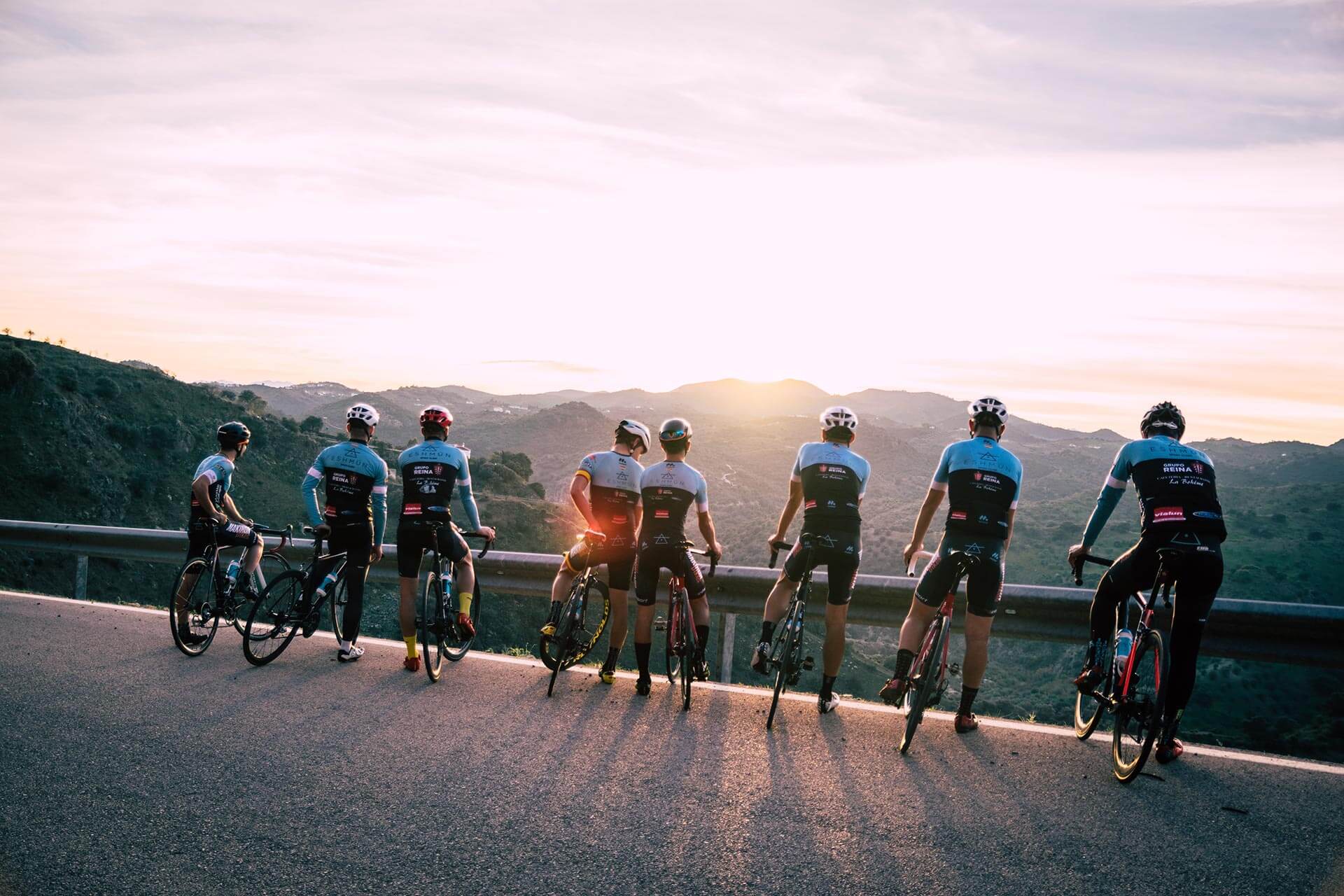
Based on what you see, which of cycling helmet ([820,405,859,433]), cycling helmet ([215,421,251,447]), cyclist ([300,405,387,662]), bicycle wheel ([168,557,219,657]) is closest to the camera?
cycling helmet ([820,405,859,433])

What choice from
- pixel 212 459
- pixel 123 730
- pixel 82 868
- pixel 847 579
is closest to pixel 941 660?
pixel 847 579

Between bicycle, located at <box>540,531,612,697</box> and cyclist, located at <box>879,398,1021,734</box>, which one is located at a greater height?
cyclist, located at <box>879,398,1021,734</box>

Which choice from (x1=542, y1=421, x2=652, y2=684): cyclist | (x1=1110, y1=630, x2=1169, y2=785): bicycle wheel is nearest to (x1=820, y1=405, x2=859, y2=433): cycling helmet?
(x1=542, y1=421, x2=652, y2=684): cyclist

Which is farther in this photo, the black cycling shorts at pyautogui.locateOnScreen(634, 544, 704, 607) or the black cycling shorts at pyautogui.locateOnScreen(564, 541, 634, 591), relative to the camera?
the black cycling shorts at pyautogui.locateOnScreen(564, 541, 634, 591)

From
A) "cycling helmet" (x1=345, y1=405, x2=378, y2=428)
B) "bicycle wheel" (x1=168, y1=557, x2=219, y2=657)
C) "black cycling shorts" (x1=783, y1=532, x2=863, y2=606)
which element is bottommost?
"bicycle wheel" (x1=168, y1=557, x2=219, y2=657)

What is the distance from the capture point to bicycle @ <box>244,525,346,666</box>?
8.28 m

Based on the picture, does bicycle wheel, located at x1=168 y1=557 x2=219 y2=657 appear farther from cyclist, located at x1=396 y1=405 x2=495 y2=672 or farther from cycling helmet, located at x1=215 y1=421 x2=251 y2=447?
cyclist, located at x1=396 y1=405 x2=495 y2=672

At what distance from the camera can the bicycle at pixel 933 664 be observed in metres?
6.22

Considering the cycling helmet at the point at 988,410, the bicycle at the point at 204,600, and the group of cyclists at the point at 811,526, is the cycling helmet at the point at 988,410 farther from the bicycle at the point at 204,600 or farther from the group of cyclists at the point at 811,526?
the bicycle at the point at 204,600

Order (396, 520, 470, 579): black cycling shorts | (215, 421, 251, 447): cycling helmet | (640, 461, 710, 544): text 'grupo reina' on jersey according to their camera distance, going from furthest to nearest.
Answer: (215, 421, 251, 447): cycling helmet → (396, 520, 470, 579): black cycling shorts → (640, 461, 710, 544): text 'grupo reina' on jersey

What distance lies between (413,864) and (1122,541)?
75.0 m

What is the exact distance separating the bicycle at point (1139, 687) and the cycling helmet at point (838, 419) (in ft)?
6.81

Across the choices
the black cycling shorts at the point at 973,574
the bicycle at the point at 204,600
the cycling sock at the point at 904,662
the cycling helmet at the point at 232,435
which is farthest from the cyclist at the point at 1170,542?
the cycling helmet at the point at 232,435

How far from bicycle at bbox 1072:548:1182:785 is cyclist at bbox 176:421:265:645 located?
7489mm
